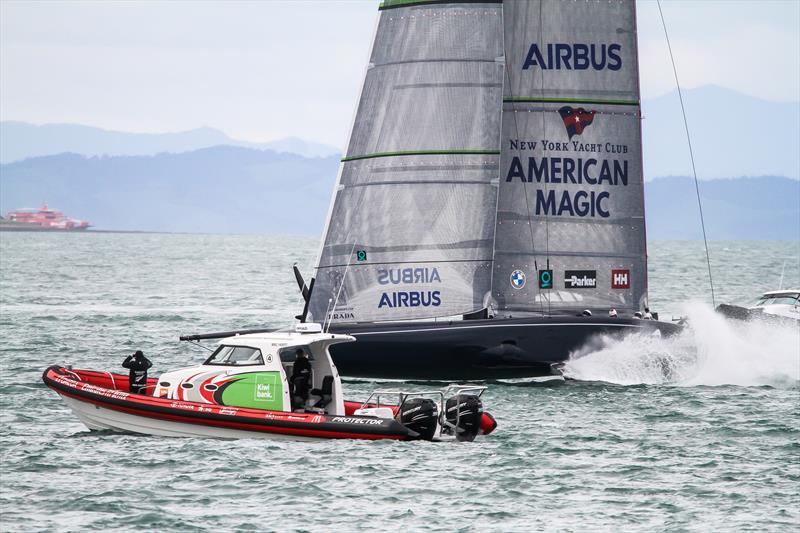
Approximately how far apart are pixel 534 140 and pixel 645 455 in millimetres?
10695

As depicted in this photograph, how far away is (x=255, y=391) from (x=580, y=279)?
11.3 m

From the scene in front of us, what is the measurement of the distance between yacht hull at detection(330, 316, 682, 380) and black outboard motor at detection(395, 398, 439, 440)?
638cm

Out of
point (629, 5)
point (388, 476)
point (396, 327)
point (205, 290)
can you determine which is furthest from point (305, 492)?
point (205, 290)

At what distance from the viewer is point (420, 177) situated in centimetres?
2914

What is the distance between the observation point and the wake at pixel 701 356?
29.5m

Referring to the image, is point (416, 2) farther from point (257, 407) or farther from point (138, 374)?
point (257, 407)

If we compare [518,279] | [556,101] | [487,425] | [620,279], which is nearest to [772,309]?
[620,279]

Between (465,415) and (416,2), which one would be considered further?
(416,2)

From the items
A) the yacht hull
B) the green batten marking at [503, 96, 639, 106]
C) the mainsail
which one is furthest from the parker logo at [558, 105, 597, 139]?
the yacht hull

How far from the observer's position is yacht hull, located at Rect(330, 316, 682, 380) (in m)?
28.6

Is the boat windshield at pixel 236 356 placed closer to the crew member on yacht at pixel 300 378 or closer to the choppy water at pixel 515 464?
the crew member on yacht at pixel 300 378

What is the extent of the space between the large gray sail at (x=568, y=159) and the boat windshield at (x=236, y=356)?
32.5ft

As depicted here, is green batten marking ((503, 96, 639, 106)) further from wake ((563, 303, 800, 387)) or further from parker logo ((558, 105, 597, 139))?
wake ((563, 303, 800, 387))

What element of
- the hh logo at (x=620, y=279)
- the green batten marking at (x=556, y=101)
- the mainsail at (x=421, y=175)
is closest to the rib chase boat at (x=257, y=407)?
the mainsail at (x=421, y=175)
